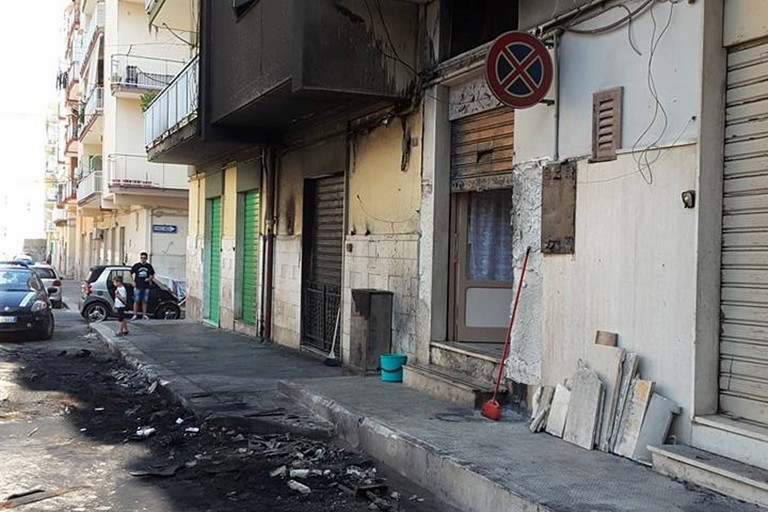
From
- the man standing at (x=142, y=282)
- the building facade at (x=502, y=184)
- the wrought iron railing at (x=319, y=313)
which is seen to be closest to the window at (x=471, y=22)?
the building facade at (x=502, y=184)

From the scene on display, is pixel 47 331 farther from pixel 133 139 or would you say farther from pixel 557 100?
pixel 133 139

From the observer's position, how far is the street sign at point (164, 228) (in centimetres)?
2969

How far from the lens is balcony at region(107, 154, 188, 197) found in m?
28.2

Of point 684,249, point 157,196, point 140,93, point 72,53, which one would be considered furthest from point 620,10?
point 72,53

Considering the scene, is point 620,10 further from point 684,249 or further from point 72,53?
point 72,53

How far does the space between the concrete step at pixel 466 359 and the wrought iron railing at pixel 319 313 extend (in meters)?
3.23

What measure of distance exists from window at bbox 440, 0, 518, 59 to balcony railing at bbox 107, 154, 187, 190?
2060 cm

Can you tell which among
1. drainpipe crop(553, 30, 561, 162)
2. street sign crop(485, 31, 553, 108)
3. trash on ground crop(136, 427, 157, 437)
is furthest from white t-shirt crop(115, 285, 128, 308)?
drainpipe crop(553, 30, 561, 162)

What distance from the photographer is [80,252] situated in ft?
172

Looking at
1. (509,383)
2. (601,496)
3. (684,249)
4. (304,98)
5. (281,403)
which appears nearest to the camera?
(601,496)

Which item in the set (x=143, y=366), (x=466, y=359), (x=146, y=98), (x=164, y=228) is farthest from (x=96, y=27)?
(x=466, y=359)

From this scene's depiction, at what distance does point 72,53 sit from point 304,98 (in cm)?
4519

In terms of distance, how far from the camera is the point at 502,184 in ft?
26.9

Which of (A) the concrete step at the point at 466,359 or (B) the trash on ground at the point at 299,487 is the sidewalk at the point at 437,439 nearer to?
(A) the concrete step at the point at 466,359
